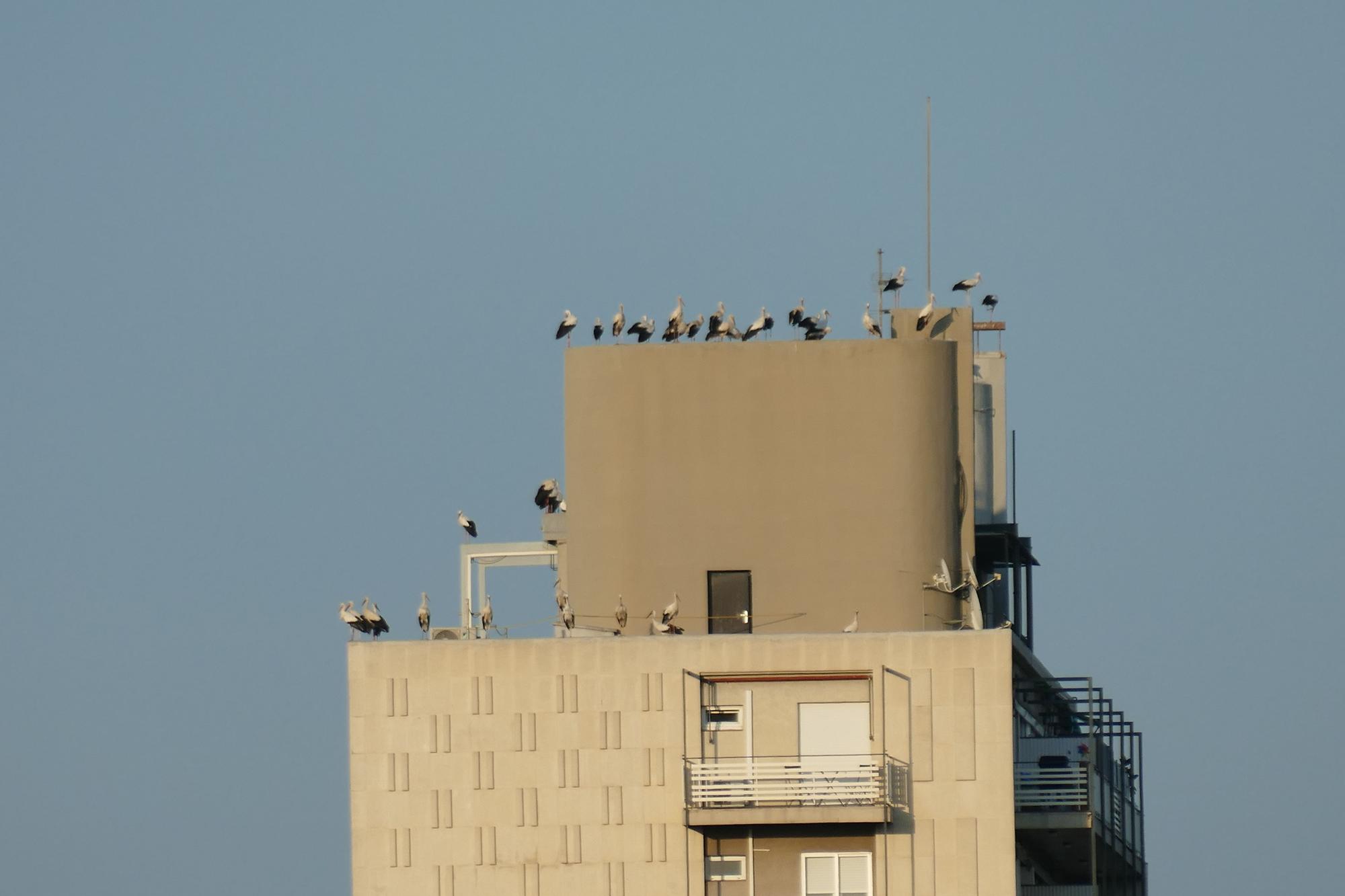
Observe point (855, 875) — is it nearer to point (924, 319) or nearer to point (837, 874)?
point (837, 874)

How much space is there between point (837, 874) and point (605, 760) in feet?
17.2

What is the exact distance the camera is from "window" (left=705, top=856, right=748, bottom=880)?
7756 centimetres

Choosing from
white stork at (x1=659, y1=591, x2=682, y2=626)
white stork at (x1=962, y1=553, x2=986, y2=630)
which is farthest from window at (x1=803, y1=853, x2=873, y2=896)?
white stork at (x1=659, y1=591, x2=682, y2=626)

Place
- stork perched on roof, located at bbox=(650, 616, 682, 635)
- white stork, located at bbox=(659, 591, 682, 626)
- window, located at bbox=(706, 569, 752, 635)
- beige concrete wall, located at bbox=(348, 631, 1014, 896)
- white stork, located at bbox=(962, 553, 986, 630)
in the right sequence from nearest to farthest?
beige concrete wall, located at bbox=(348, 631, 1014, 896) < stork perched on roof, located at bbox=(650, 616, 682, 635) < white stork, located at bbox=(962, 553, 986, 630) < white stork, located at bbox=(659, 591, 682, 626) < window, located at bbox=(706, 569, 752, 635)

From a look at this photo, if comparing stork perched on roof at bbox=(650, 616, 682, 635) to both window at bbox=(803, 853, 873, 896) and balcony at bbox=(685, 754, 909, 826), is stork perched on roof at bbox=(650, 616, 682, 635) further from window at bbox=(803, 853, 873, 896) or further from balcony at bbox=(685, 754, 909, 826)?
window at bbox=(803, 853, 873, 896)

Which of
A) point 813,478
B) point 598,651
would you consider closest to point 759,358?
point 813,478

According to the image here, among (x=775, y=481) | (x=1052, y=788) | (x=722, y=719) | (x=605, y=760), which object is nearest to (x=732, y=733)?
(x=722, y=719)

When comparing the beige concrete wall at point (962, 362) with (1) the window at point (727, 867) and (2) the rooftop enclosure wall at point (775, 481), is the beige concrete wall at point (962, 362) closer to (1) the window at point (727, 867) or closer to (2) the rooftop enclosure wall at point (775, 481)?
(2) the rooftop enclosure wall at point (775, 481)

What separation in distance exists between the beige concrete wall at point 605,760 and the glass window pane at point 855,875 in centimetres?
45

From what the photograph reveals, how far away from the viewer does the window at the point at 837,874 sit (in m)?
77.5

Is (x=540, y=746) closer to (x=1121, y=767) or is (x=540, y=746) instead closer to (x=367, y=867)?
(x=367, y=867)

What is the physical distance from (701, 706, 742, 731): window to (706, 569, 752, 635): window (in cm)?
292

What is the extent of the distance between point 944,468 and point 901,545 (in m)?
2.20

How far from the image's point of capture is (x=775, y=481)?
81.2m
